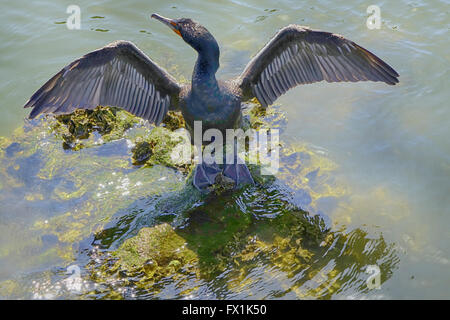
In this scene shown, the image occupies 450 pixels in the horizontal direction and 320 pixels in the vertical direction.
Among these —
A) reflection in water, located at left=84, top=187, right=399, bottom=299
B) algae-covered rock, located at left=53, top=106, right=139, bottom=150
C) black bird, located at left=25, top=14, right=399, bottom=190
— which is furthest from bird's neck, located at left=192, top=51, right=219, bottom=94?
algae-covered rock, located at left=53, top=106, right=139, bottom=150

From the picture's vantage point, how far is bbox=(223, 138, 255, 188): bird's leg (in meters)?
5.51

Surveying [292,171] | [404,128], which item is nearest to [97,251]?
[292,171]

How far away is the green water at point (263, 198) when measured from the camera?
4465 mm

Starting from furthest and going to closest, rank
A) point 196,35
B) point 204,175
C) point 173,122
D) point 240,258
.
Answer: point 173,122
point 204,175
point 196,35
point 240,258

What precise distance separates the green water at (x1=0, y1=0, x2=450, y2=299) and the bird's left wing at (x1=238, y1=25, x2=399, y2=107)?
2.45ft

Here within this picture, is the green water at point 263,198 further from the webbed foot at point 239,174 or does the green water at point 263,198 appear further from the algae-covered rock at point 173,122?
the algae-covered rock at point 173,122

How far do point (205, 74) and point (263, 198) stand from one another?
4.95ft

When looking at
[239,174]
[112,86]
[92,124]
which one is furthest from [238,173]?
[92,124]

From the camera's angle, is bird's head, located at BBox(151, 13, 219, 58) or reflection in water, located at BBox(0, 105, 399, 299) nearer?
reflection in water, located at BBox(0, 105, 399, 299)

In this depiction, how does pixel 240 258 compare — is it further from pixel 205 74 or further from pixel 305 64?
pixel 305 64

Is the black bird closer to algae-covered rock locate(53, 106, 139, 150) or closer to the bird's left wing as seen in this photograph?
the bird's left wing

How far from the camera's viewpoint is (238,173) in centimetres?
554

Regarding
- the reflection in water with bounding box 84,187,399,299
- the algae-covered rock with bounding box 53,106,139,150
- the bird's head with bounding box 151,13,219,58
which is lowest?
the reflection in water with bounding box 84,187,399,299

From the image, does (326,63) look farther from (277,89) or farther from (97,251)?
(97,251)
